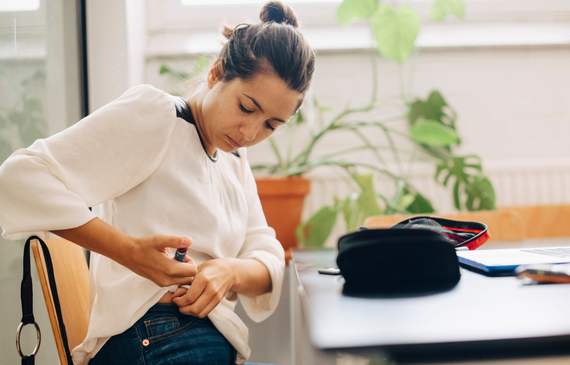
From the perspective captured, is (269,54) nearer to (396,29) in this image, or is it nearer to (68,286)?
(68,286)

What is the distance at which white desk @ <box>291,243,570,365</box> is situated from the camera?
0.26m

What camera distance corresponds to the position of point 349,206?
1419 mm

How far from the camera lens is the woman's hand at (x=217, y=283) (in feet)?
1.97

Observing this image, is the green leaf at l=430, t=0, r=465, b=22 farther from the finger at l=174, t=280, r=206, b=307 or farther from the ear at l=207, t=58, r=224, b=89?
the finger at l=174, t=280, r=206, b=307

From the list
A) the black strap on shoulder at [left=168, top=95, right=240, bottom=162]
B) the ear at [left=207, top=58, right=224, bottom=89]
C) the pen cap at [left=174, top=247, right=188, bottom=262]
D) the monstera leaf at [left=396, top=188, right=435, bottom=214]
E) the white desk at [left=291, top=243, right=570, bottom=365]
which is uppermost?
the ear at [left=207, top=58, right=224, bottom=89]

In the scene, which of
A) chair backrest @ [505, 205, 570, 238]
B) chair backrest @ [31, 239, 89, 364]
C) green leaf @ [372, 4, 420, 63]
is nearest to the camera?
chair backrest @ [31, 239, 89, 364]

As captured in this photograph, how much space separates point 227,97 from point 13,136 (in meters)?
0.54

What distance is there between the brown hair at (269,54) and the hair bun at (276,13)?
3 centimetres

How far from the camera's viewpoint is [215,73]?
758 mm

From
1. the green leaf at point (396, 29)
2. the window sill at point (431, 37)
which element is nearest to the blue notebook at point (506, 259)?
the green leaf at point (396, 29)

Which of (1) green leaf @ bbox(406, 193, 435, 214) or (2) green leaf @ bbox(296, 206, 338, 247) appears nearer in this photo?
(2) green leaf @ bbox(296, 206, 338, 247)

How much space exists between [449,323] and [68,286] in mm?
597

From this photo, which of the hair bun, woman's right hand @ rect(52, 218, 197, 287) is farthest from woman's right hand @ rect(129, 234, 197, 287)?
the hair bun

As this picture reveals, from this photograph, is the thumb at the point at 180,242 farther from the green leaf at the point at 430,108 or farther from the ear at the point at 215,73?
the green leaf at the point at 430,108
